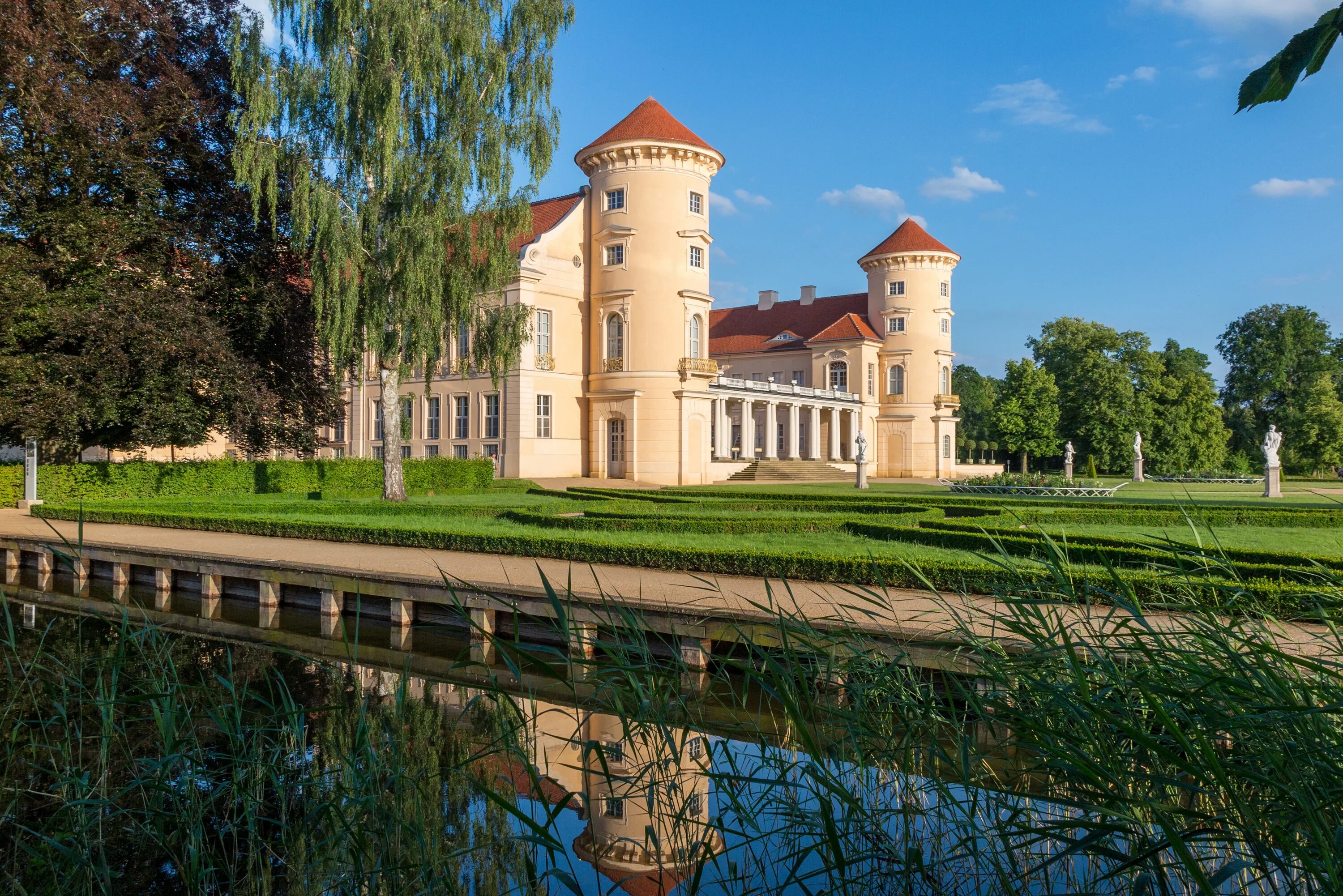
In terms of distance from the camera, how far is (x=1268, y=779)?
2.52 metres

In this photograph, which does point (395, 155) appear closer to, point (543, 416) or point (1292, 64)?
point (543, 416)

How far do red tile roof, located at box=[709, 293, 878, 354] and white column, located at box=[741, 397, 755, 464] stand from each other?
10209mm

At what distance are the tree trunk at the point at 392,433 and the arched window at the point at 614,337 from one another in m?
15.3

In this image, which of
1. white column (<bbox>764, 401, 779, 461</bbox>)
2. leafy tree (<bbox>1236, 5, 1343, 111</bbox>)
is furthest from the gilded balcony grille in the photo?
leafy tree (<bbox>1236, 5, 1343, 111</bbox>)

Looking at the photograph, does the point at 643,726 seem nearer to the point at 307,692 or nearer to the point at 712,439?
the point at 307,692

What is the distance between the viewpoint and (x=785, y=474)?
3900cm

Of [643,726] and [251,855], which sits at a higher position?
[643,726]

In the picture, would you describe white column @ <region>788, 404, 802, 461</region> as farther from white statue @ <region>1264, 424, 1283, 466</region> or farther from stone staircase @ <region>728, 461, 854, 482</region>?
white statue @ <region>1264, 424, 1283, 466</region>

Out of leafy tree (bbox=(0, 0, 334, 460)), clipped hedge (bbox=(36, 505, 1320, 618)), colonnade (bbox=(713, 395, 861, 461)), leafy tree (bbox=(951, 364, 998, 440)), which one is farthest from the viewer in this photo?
leafy tree (bbox=(951, 364, 998, 440))

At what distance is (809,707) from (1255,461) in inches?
2627

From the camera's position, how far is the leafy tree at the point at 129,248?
1898cm

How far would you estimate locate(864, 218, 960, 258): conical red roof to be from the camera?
158ft

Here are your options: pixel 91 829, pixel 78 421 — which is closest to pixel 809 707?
pixel 91 829

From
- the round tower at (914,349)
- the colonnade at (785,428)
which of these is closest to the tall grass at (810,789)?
the colonnade at (785,428)
